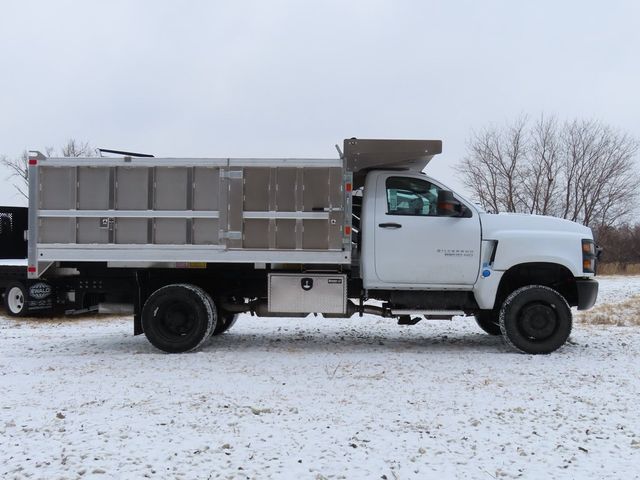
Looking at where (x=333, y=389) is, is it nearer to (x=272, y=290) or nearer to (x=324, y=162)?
(x=272, y=290)

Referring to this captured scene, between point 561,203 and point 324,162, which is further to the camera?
point 561,203

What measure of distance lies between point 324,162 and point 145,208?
93.1 inches

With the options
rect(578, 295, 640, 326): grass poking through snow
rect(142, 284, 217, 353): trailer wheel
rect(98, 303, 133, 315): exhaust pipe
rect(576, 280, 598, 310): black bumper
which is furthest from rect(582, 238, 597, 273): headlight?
rect(98, 303, 133, 315): exhaust pipe

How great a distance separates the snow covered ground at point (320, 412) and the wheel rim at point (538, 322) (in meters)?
0.38

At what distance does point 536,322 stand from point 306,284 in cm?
302

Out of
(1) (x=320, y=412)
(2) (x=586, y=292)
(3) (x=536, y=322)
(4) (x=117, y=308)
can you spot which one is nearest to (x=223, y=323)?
(4) (x=117, y=308)

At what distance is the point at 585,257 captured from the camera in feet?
23.9

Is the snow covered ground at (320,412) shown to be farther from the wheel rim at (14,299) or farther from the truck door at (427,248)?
the wheel rim at (14,299)

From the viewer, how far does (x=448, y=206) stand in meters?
7.24

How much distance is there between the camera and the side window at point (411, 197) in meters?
7.39

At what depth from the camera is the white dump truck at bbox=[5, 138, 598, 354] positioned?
7117mm

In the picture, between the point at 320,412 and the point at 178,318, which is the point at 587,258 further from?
the point at 178,318

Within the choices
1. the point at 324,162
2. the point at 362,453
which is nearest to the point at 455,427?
the point at 362,453

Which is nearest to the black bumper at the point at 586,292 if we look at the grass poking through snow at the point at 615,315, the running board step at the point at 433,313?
the running board step at the point at 433,313
